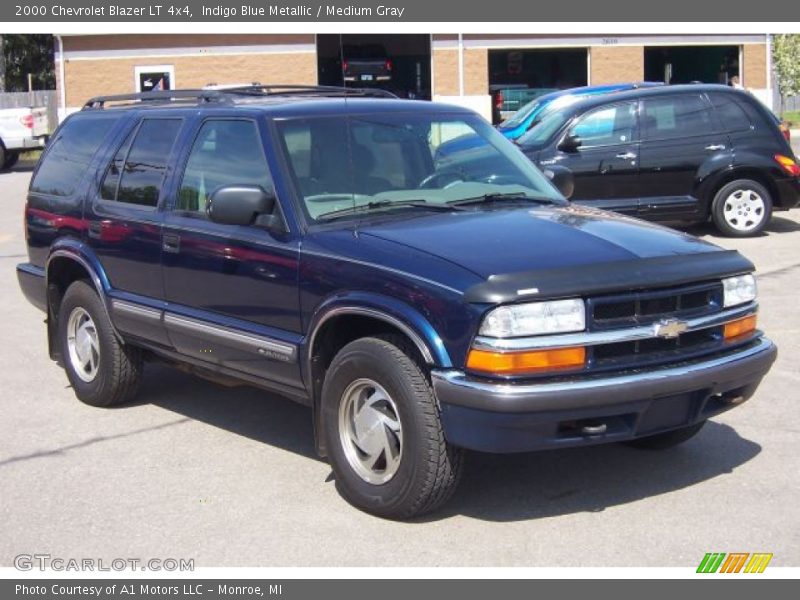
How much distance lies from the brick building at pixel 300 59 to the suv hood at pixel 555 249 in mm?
28225

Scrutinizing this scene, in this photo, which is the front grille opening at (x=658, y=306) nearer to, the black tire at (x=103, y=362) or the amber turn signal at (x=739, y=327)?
the amber turn signal at (x=739, y=327)

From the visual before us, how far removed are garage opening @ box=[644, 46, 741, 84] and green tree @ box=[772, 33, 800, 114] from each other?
6.63 metres

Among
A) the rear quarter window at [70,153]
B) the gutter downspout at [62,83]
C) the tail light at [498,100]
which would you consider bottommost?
the rear quarter window at [70,153]

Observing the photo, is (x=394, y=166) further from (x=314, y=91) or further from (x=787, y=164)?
(x=787, y=164)

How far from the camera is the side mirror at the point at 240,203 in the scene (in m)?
5.39

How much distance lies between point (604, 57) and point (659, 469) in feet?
99.9

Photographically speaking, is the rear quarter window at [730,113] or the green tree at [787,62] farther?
the green tree at [787,62]

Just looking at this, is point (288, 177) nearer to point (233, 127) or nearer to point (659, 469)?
point (233, 127)

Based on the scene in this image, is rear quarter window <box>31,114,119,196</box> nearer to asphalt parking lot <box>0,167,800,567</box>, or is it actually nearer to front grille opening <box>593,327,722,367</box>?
asphalt parking lot <box>0,167,800,567</box>

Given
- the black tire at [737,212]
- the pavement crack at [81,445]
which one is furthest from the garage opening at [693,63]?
the pavement crack at [81,445]

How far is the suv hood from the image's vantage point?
4602mm

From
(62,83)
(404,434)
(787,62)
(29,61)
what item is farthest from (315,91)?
(29,61)

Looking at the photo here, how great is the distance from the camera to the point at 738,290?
17.0 feet

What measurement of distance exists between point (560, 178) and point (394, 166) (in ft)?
4.36
